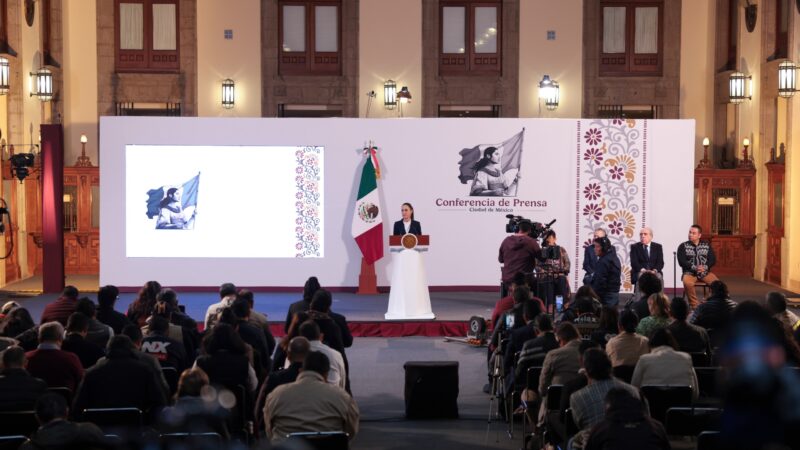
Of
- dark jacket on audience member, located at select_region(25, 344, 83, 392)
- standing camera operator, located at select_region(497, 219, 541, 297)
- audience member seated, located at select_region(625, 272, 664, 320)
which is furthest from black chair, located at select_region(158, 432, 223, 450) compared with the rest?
standing camera operator, located at select_region(497, 219, 541, 297)

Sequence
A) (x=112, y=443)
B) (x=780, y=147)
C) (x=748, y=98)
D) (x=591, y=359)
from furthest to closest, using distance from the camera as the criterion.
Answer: (x=748, y=98), (x=780, y=147), (x=591, y=359), (x=112, y=443)

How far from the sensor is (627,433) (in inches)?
221

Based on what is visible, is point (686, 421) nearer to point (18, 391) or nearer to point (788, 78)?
point (18, 391)

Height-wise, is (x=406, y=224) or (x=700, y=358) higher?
(x=406, y=224)

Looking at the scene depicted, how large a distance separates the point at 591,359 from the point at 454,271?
11.5 m

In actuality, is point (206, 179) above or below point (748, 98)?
below

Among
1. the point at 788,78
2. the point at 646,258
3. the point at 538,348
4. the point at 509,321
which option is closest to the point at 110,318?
the point at 509,321

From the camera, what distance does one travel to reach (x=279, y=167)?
707 inches

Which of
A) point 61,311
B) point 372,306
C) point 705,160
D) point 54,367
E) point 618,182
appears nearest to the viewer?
point 54,367

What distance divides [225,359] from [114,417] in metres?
1.24

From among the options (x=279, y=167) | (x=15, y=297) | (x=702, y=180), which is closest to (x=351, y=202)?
(x=279, y=167)

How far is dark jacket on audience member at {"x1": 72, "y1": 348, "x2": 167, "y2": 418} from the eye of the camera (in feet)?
23.8

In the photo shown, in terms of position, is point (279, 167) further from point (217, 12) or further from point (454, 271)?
point (217, 12)

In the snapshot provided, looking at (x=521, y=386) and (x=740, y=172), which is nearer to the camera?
(x=521, y=386)
